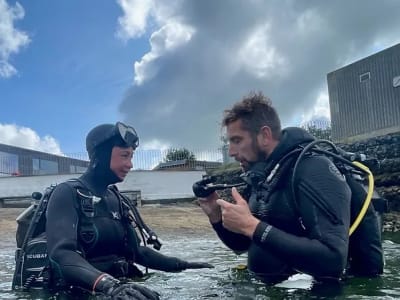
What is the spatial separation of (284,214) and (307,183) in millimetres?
289

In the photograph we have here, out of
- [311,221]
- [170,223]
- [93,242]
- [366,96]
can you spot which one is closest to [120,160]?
[93,242]

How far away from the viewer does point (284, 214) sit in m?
2.79

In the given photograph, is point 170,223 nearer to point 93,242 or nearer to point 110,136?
point 110,136

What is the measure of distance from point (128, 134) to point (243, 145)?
111cm

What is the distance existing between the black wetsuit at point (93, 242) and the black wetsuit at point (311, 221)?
1.09 m

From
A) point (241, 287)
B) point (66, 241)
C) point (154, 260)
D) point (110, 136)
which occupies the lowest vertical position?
point (241, 287)

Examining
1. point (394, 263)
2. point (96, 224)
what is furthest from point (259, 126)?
point (394, 263)

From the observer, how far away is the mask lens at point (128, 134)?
3.76 meters

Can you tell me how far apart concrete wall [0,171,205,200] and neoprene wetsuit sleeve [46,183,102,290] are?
57.5 ft

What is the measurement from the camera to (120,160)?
12.4ft

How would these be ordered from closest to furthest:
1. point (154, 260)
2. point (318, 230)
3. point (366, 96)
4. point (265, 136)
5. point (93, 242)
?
1. point (318, 230)
2. point (265, 136)
3. point (93, 242)
4. point (154, 260)
5. point (366, 96)

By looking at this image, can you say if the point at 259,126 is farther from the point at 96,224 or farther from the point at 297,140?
the point at 96,224

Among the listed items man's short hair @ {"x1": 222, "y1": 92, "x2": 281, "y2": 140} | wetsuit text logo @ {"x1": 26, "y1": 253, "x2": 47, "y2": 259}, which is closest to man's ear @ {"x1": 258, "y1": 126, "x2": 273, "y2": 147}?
man's short hair @ {"x1": 222, "y1": 92, "x2": 281, "y2": 140}

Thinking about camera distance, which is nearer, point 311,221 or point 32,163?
point 311,221
